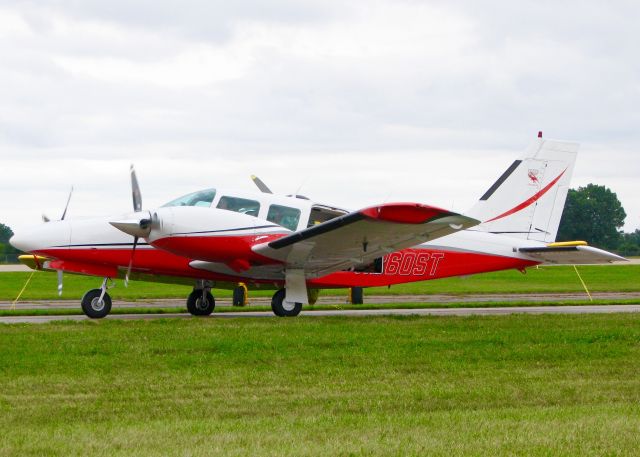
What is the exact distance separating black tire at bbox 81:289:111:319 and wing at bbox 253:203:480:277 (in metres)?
3.31

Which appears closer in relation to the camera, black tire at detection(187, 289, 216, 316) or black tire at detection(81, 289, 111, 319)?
black tire at detection(81, 289, 111, 319)

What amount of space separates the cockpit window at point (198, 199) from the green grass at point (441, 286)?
14605mm

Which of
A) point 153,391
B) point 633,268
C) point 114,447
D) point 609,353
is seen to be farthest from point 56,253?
point 633,268

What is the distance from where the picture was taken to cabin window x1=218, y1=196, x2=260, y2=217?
18.6 m

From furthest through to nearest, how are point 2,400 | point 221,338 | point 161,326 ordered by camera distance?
point 161,326 < point 221,338 < point 2,400

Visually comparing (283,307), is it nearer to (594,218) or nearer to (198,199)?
(198,199)

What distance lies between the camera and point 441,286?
42.2 metres

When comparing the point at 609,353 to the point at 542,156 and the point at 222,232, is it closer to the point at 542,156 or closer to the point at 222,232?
the point at 222,232

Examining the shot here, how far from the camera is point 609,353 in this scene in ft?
43.1

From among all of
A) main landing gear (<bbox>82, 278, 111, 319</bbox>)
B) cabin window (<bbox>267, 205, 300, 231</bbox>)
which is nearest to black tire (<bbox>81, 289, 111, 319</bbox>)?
main landing gear (<bbox>82, 278, 111, 319</bbox>)

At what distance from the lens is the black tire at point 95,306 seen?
1888cm

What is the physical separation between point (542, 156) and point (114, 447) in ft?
54.7

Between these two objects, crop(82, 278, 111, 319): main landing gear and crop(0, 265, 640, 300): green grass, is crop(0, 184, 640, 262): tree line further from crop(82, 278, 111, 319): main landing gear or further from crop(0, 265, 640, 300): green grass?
crop(82, 278, 111, 319): main landing gear

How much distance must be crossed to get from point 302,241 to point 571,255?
6.13 m
